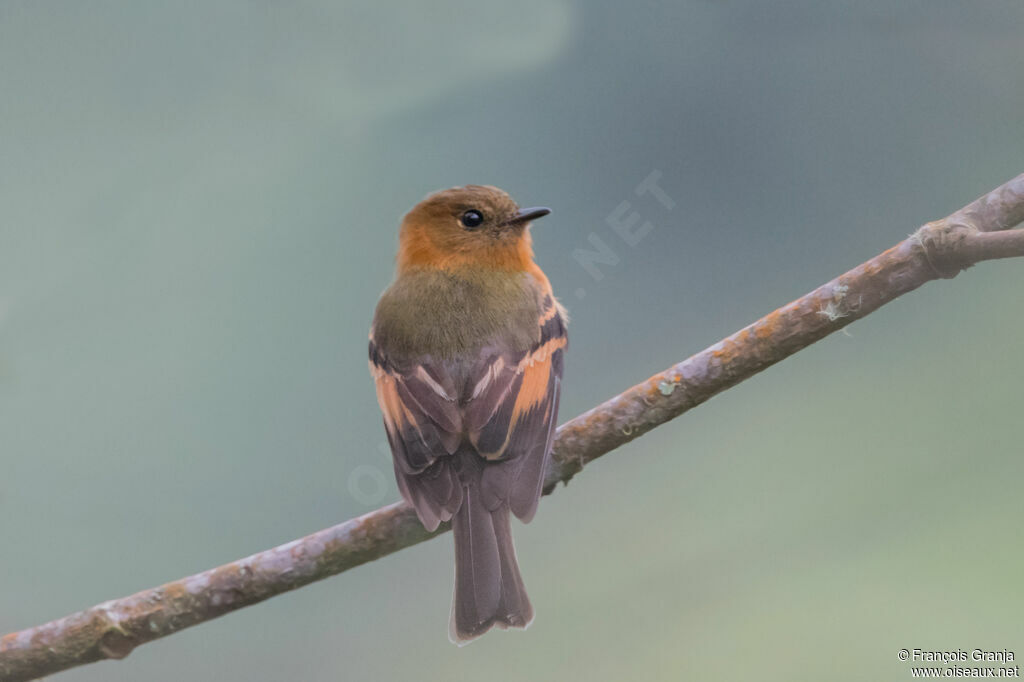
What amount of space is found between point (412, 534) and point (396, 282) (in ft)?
2.55

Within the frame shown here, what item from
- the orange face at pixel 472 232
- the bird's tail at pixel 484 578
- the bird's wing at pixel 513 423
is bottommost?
the bird's tail at pixel 484 578

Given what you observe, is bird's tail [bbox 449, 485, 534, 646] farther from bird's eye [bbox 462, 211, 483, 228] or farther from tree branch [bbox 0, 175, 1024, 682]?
bird's eye [bbox 462, 211, 483, 228]

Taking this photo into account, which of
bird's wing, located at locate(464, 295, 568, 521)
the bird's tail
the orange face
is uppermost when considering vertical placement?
the orange face

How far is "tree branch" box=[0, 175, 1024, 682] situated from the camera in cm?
214

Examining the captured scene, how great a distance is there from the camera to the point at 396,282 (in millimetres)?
2754

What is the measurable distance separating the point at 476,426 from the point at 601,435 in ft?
0.95

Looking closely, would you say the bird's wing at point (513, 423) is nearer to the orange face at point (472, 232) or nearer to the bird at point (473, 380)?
the bird at point (473, 380)

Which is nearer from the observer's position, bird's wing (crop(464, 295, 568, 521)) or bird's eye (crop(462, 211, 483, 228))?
bird's wing (crop(464, 295, 568, 521))

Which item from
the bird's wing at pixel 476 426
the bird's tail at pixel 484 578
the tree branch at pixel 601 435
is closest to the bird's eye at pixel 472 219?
the bird's wing at pixel 476 426

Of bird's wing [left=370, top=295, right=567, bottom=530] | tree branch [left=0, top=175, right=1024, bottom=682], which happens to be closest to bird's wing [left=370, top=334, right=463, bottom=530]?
bird's wing [left=370, top=295, right=567, bottom=530]

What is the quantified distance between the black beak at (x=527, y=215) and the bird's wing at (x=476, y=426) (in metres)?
0.43

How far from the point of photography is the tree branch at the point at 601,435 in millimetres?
2145

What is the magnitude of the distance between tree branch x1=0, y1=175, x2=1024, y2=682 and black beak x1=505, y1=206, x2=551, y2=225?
0.70m

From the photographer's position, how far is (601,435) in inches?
88.9
